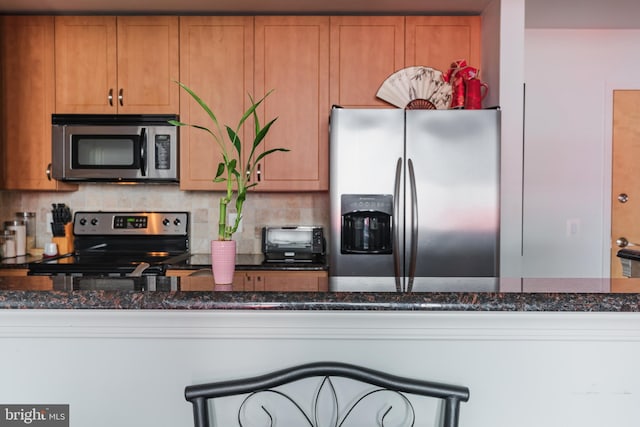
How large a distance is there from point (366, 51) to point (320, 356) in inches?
90.4

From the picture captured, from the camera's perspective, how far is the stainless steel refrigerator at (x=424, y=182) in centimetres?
261

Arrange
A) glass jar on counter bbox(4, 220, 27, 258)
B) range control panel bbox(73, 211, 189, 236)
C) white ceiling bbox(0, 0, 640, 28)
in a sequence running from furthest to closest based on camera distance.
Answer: range control panel bbox(73, 211, 189, 236) < glass jar on counter bbox(4, 220, 27, 258) < white ceiling bbox(0, 0, 640, 28)

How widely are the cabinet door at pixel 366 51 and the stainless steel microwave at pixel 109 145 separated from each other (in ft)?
3.38

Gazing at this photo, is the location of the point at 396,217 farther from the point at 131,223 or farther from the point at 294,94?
the point at 131,223

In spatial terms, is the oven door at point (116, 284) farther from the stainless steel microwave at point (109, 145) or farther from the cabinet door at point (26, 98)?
the cabinet door at point (26, 98)

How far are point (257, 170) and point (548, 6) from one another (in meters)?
1.99

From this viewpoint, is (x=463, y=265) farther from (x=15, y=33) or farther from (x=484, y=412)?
(x=15, y=33)

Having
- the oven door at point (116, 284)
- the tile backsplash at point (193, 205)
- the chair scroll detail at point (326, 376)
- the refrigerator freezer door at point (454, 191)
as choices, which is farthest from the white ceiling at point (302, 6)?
the chair scroll detail at point (326, 376)

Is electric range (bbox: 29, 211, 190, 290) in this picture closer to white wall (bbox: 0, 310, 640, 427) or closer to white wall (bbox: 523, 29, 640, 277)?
white wall (bbox: 0, 310, 640, 427)

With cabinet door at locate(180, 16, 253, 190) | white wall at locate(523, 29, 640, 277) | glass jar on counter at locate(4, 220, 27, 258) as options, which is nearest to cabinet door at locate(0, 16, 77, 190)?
glass jar on counter at locate(4, 220, 27, 258)

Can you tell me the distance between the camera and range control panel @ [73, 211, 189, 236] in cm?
324

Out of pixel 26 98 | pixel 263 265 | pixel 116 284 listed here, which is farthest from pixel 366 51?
pixel 116 284

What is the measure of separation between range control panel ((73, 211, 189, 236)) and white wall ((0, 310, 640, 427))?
7.21 feet

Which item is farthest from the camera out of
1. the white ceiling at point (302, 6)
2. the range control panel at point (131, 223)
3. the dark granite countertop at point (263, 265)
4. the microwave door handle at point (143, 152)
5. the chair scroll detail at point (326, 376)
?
the range control panel at point (131, 223)
